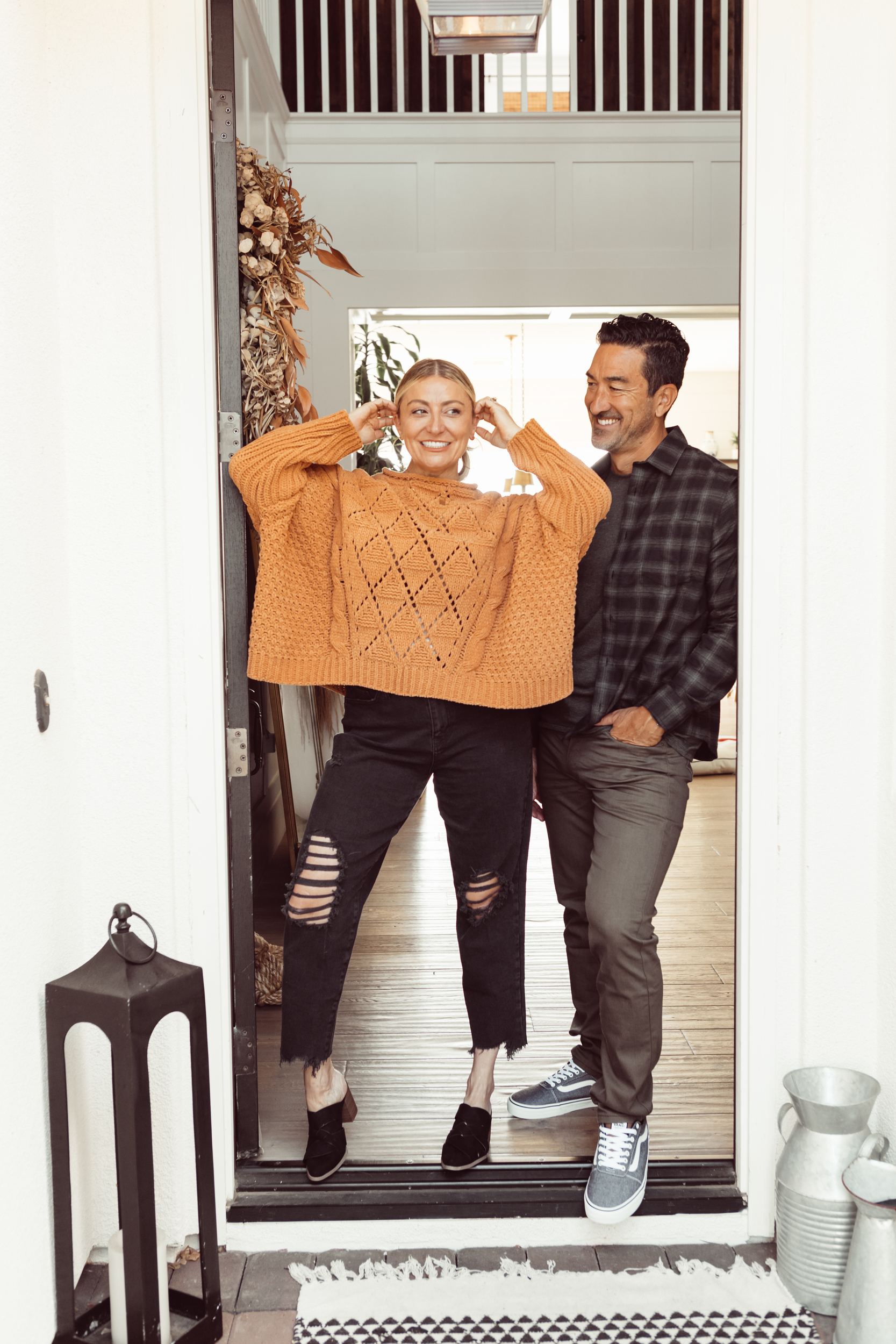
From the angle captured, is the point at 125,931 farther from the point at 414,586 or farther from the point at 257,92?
the point at 257,92

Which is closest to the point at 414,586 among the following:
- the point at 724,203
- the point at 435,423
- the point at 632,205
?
the point at 435,423

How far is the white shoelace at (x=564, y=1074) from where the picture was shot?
7.89ft

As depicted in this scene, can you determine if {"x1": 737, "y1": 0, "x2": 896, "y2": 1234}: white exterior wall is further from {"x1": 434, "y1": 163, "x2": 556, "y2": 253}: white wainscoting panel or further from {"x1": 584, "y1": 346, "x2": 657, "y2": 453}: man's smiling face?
{"x1": 434, "y1": 163, "x2": 556, "y2": 253}: white wainscoting panel

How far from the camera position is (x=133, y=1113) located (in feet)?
5.05

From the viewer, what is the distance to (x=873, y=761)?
1.91 meters

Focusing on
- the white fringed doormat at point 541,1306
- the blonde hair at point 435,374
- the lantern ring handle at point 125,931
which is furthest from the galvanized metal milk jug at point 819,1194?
the blonde hair at point 435,374

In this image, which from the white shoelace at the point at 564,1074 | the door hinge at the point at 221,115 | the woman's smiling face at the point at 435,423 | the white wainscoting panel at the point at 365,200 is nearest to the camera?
the door hinge at the point at 221,115

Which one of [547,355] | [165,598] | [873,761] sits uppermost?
[547,355]

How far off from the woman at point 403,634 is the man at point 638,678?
135 mm

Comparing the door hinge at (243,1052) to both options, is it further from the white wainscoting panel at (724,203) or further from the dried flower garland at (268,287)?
the white wainscoting panel at (724,203)

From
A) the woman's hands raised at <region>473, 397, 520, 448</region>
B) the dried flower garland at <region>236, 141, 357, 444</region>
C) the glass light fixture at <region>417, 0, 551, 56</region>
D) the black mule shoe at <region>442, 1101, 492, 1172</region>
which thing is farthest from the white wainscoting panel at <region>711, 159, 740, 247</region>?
the black mule shoe at <region>442, 1101, 492, 1172</region>

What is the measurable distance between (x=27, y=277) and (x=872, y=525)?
4.61 ft

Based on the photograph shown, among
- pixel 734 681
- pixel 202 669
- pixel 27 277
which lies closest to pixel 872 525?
pixel 734 681

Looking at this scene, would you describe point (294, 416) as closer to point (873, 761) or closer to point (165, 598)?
point (165, 598)
